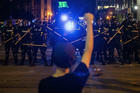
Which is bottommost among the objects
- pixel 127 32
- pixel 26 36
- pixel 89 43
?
pixel 89 43

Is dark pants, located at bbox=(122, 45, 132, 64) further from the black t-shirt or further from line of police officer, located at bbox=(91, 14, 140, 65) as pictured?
the black t-shirt

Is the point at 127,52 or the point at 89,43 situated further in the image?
the point at 127,52

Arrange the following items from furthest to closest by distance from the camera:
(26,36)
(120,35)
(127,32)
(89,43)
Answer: (120,35) → (127,32) → (26,36) → (89,43)

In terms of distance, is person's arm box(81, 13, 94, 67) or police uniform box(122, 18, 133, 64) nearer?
person's arm box(81, 13, 94, 67)

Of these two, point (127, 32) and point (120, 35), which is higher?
point (127, 32)

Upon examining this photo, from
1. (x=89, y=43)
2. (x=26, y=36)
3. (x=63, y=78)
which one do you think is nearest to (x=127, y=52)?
(x=26, y=36)

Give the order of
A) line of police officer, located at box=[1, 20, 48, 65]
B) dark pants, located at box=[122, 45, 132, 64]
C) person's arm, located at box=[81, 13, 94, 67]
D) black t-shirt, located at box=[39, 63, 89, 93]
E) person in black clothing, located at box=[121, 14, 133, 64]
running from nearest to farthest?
black t-shirt, located at box=[39, 63, 89, 93] → person's arm, located at box=[81, 13, 94, 67] → line of police officer, located at box=[1, 20, 48, 65] → person in black clothing, located at box=[121, 14, 133, 64] → dark pants, located at box=[122, 45, 132, 64]

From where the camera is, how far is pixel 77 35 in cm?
1147

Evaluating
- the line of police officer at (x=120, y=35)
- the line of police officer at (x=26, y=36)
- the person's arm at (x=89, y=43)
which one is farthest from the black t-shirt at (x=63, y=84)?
the line of police officer at (x=120, y=35)

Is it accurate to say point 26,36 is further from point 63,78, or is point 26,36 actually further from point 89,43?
point 63,78

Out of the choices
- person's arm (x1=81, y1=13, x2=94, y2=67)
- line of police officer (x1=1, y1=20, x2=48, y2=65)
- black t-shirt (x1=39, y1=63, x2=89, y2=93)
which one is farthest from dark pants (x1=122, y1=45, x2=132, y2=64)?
black t-shirt (x1=39, y1=63, x2=89, y2=93)

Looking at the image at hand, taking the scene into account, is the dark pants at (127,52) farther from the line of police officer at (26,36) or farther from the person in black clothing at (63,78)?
the person in black clothing at (63,78)

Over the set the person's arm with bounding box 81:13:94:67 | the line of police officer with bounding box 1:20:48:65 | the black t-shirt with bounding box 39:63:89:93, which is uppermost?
the line of police officer with bounding box 1:20:48:65

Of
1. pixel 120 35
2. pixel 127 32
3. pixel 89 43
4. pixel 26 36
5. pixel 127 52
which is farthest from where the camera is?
pixel 127 52
